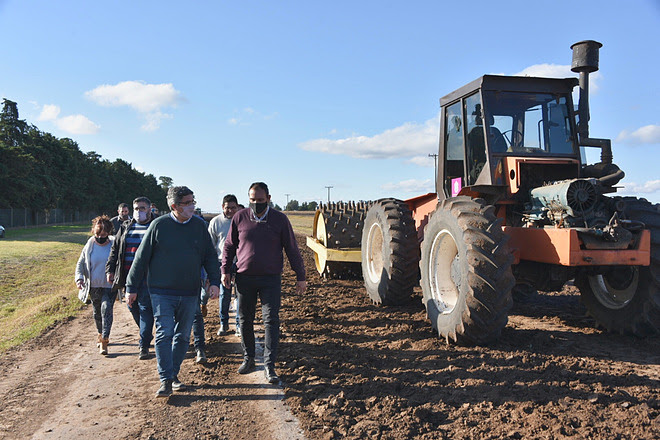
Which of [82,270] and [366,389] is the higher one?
[82,270]

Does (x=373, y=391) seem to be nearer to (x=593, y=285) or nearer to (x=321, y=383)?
(x=321, y=383)

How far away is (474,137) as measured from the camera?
6621mm

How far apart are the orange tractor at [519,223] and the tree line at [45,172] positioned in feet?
142

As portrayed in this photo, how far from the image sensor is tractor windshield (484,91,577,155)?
6312mm

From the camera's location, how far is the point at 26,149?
4866cm

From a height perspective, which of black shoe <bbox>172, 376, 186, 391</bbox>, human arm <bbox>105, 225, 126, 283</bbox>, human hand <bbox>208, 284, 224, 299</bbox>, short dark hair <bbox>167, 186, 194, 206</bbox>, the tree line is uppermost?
the tree line

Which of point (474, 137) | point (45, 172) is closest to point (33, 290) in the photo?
point (474, 137)

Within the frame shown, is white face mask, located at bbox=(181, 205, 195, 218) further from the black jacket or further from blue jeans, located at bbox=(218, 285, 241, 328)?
blue jeans, located at bbox=(218, 285, 241, 328)

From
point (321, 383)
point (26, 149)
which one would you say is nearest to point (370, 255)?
point (321, 383)

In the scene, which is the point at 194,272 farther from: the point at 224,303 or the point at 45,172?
the point at 45,172

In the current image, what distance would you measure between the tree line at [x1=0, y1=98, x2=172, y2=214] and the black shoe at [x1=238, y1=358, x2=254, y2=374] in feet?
143

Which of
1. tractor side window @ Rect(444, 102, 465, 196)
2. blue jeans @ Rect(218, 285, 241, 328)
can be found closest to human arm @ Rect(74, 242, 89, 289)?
blue jeans @ Rect(218, 285, 241, 328)

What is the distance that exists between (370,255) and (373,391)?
13.5 ft

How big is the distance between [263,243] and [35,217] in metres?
49.3
